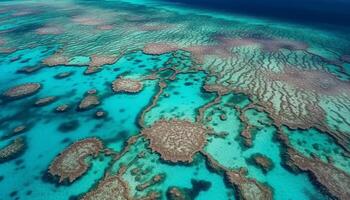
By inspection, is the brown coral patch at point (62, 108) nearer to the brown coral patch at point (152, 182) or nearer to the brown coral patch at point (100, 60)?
the brown coral patch at point (100, 60)

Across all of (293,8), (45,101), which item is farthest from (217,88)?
(293,8)

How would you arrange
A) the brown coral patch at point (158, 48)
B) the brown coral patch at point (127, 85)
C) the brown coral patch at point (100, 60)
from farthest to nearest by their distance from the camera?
the brown coral patch at point (158, 48) < the brown coral patch at point (100, 60) < the brown coral patch at point (127, 85)

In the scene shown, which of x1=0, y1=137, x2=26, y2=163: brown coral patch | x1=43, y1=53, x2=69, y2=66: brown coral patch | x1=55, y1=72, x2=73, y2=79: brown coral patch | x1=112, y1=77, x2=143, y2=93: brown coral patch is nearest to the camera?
x1=0, y1=137, x2=26, y2=163: brown coral patch

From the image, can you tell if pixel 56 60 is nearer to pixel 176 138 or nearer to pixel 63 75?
pixel 63 75

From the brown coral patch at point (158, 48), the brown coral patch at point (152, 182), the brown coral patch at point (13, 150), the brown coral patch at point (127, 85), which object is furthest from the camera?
the brown coral patch at point (158, 48)

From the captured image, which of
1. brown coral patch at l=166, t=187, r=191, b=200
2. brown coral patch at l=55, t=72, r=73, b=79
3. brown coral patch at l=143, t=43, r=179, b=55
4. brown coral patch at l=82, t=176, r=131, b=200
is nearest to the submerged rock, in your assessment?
brown coral patch at l=166, t=187, r=191, b=200

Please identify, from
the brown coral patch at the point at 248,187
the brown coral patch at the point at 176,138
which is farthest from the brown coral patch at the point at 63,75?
the brown coral patch at the point at 248,187

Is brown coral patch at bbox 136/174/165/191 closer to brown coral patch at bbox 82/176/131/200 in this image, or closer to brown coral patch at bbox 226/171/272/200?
brown coral patch at bbox 82/176/131/200
